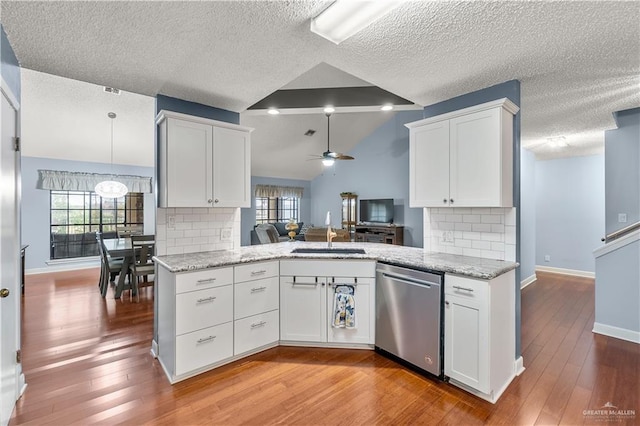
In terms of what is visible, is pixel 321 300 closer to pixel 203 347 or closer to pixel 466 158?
pixel 203 347

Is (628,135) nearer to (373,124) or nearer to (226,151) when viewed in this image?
(226,151)

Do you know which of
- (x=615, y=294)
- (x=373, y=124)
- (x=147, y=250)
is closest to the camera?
(x=615, y=294)

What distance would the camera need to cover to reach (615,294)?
10.4 ft

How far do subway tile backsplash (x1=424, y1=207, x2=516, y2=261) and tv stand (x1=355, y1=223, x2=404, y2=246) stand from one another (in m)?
4.21

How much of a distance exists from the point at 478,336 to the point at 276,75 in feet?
8.20

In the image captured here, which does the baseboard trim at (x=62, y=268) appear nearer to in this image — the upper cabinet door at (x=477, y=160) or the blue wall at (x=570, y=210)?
the upper cabinet door at (x=477, y=160)

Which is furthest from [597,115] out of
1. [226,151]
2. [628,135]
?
[226,151]

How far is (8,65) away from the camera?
187 centimetres

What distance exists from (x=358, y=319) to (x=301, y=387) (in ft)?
2.56

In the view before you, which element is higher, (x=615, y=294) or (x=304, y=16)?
(x=304, y=16)

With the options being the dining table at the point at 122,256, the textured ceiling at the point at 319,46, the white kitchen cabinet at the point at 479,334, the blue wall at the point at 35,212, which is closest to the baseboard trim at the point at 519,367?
the white kitchen cabinet at the point at 479,334

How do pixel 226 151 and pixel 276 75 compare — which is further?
pixel 226 151

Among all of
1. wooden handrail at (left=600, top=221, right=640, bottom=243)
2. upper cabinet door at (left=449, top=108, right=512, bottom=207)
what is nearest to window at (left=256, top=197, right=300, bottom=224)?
upper cabinet door at (left=449, top=108, right=512, bottom=207)

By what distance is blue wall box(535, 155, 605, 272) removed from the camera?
5.62 metres
